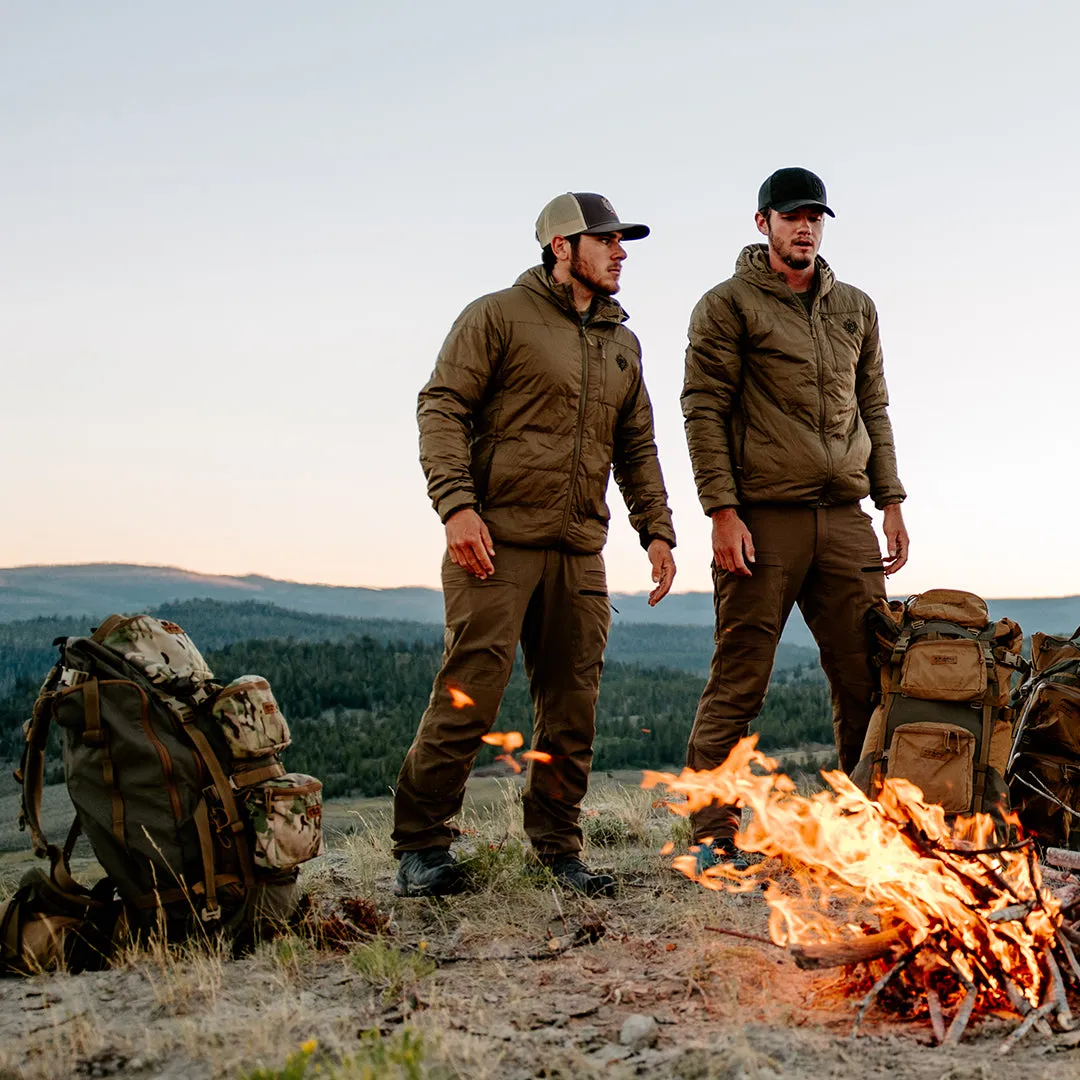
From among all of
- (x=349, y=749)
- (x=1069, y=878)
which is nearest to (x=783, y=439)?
(x=1069, y=878)

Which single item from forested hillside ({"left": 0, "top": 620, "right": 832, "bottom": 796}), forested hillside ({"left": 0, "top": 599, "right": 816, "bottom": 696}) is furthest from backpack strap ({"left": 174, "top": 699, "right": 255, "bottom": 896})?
forested hillside ({"left": 0, "top": 599, "right": 816, "bottom": 696})

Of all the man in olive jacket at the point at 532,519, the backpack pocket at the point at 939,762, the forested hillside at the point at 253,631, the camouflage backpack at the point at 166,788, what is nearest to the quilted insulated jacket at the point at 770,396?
the man in olive jacket at the point at 532,519

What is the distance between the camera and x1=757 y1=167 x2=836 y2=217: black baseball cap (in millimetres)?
5270

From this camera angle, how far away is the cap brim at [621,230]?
4867 mm

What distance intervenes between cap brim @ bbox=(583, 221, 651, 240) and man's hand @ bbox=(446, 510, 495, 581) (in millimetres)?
1400

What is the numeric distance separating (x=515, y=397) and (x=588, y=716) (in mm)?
1521

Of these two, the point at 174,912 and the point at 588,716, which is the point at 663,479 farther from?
the point at 174,912

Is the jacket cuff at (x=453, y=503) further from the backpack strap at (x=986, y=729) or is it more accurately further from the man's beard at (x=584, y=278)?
the backpack strap at (x=986, y=729)

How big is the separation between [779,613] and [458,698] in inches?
66.7

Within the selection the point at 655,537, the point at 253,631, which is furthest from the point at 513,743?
the point at 253,631

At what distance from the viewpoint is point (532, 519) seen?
4797 millimetres

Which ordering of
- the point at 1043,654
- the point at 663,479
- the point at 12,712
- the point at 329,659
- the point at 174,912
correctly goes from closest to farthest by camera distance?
the point at 174,912 → the point at 663,479 → the point at 1043,654 → the point at 12,712 → the point at 329,659

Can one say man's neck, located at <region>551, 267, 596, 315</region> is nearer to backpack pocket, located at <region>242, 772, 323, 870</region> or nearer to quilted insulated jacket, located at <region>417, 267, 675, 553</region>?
quilted insulated jacket, located at <region>417, 267, 675, 553</region>

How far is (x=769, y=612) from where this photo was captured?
5250mm
